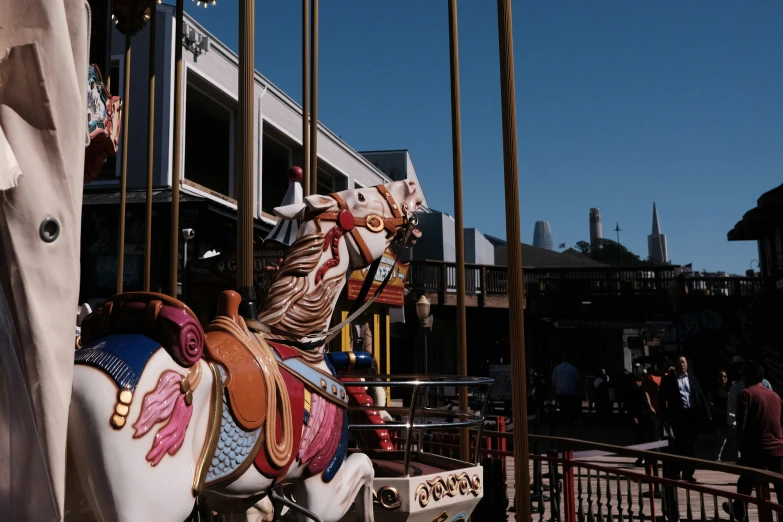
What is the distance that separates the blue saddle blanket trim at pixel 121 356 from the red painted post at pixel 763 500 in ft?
10.8

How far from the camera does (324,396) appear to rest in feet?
10.2

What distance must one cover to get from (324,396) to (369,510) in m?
0.70

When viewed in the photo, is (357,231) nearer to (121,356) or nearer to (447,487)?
(447,487)

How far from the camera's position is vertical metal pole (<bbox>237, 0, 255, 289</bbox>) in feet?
12.1

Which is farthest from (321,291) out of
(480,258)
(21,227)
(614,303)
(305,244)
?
(480,258)

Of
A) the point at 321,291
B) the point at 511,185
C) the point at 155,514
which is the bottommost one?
the point at 155,514

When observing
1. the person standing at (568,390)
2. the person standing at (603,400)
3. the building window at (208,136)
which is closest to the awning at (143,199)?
the building window at (208,136)

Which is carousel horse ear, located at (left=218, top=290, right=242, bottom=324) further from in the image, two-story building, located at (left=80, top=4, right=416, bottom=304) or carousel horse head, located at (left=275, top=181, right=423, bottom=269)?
two-story building, located at (left=80, top=4, right=416, bottom=304)

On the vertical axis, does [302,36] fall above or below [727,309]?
above

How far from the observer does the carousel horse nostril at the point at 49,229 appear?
4.78 ft

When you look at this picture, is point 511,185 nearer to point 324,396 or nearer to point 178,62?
point 324,396

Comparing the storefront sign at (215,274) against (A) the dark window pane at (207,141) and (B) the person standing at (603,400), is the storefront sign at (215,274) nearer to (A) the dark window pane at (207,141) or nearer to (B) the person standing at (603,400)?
(A) the dark window pane at (207,141)

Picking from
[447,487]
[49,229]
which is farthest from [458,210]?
[49,229]

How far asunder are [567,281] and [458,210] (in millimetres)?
19408
